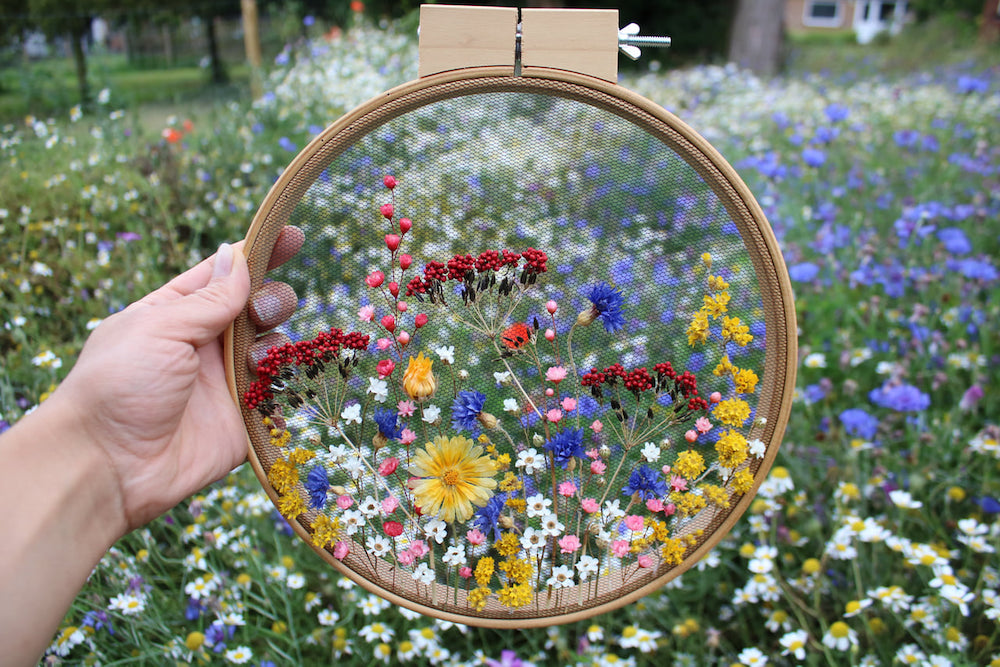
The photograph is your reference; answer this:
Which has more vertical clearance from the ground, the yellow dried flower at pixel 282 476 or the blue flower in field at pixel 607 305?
the blue flower in field at pixel 607 305

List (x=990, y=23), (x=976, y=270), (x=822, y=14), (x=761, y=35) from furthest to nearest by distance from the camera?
(x=822, y=14) < (x=990, y=23) < (x=761, y=35) < (x=976, y=270)

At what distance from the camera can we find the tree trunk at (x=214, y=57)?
7.47m

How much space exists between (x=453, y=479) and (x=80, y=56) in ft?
17.8

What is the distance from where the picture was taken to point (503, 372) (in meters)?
1.05

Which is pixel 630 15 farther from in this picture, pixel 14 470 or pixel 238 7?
pixel 14 470

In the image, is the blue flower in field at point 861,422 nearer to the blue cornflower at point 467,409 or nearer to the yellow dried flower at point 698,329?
the yellow dried flower at point 698,329

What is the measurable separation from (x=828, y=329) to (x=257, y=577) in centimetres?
166

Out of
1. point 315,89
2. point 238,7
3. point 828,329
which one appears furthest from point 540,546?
point 238,7

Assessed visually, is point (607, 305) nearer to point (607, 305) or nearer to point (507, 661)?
point (607, 305)

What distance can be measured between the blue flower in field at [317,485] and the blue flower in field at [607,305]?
1.48ft

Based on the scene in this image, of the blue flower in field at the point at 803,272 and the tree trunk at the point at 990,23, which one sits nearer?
the blue flower in field at the point at 803,272

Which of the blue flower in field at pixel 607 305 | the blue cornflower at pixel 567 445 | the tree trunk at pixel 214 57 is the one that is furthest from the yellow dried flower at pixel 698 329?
the tree trunk at pixel 214 57

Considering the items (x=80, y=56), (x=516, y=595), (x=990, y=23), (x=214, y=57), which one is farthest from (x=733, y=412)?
(x=990, y=23)

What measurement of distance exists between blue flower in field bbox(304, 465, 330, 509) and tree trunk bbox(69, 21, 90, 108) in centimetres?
423
